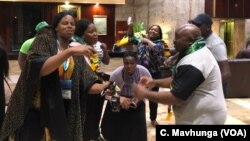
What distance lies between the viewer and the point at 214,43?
466cm

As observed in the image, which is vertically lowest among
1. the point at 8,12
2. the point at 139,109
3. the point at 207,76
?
the point at 139,109

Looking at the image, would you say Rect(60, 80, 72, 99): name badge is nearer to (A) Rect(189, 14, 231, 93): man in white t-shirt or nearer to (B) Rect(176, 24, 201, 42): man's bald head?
(B) Rect(176, 24, 201, 42): man's bald head

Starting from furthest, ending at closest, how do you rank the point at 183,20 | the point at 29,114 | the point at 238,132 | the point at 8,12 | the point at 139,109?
the point at 183,20
the point at 8,12
the point at 139,109
the point at 29,114
the point at 238,132

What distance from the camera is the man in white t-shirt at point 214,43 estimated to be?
4363 millimetres

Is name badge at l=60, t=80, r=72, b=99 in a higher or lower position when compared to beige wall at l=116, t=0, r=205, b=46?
lower

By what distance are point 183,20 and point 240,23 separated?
292 cm

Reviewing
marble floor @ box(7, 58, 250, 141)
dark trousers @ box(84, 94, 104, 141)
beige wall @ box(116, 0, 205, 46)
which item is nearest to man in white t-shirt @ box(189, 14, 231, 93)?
dark trousers @ box(84, 94, 104, 141)

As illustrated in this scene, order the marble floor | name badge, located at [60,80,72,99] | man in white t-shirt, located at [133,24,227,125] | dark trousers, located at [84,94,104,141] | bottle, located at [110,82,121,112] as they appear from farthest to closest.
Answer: the marble floor < dark trousers, located at [84,94,104,141] < bottle, located at [110,82,121,112] < name badge, located at [60,80,72,99] < man in white t-shirt, located at [133,24,227,125]

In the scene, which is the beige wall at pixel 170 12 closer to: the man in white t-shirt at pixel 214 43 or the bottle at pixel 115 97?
the man in white t-shirt at pixel 214 43

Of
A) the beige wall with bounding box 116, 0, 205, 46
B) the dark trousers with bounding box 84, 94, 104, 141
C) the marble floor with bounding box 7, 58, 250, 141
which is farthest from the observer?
the beige wall with bounding box 116, 0, 205, 46

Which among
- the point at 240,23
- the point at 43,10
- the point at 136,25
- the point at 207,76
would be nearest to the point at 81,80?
the point at 207,76

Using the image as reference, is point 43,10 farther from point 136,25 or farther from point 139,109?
point 139,109

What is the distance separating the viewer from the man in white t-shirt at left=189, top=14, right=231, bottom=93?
4.36 metres

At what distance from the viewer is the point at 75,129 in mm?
3135
